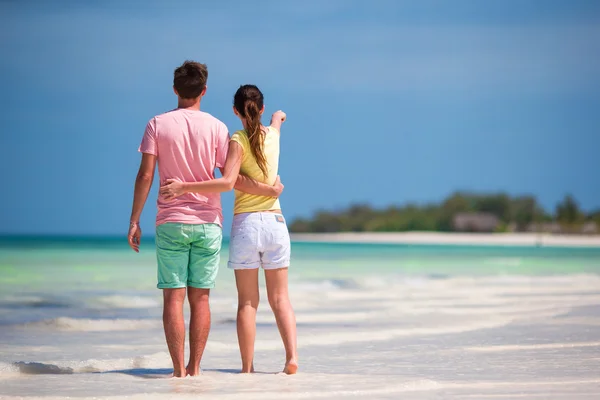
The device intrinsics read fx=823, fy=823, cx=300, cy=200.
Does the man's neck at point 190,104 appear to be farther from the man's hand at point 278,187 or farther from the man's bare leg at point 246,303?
the man's bare leg at point 246,303

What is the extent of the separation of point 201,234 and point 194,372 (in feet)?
2.54

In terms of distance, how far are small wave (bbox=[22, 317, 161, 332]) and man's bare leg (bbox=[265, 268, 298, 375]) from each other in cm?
296

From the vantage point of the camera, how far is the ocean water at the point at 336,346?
410 centimetres

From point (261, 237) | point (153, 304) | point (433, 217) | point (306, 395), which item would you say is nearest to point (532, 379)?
point (306, 395)

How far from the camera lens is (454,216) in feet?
252

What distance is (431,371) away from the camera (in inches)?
187

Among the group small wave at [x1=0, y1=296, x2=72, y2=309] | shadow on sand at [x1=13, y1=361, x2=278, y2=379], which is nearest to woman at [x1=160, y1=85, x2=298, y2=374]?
shadow on sand at [x1=13, y1=361, x2=278, y2=379]

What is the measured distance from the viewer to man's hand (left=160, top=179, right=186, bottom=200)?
417 cm

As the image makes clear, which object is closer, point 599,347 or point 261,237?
point 261,237

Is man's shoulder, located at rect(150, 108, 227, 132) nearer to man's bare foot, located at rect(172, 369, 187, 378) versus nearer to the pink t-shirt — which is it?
the pink t-shirt

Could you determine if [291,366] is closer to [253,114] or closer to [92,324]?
[253,114]

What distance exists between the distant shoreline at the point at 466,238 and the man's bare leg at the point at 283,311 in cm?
5338

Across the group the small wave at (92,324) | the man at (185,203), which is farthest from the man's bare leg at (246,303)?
the small wave at (92,324)

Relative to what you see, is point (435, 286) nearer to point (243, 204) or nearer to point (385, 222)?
point (243, 204)
